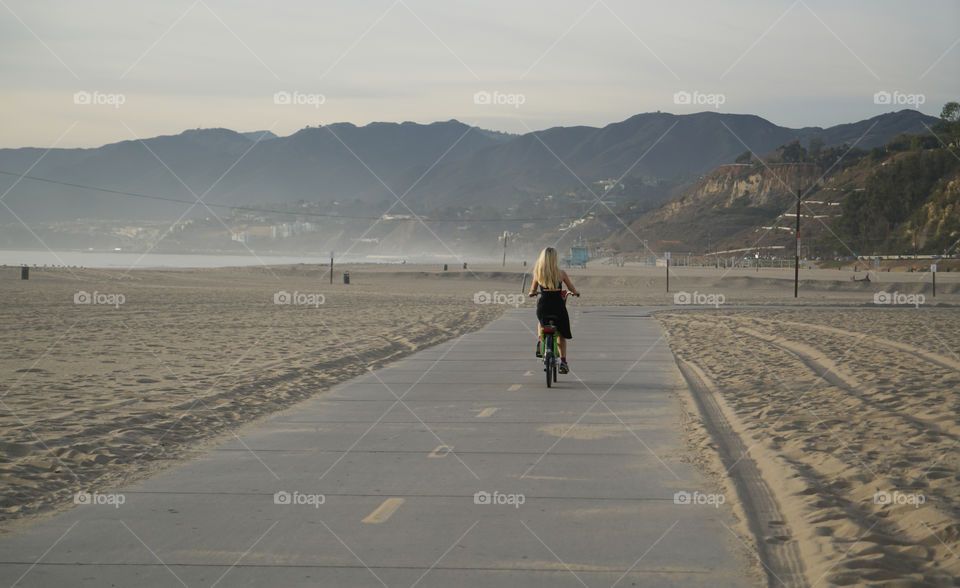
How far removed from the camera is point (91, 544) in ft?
16.4

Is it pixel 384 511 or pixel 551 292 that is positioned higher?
pixel 551 292

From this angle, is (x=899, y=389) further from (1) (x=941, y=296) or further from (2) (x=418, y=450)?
(1) (x=941, y=296)

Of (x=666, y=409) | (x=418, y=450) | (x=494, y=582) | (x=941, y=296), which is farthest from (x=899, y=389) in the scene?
(x=941, y=296)

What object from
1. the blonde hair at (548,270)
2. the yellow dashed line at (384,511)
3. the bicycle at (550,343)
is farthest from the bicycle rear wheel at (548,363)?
the yellow dashed line at (384,511)

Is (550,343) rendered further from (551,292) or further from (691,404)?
(691,404)

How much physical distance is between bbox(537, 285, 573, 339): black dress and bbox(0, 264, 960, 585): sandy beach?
7.47 feet

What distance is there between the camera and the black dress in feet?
39.3

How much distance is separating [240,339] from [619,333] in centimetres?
914

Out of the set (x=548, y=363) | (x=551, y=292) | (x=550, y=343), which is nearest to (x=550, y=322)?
(x=550, y=343)

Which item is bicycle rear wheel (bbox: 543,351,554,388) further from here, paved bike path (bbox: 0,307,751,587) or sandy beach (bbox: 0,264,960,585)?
sandy beach (bbox: 0,264,960,585)

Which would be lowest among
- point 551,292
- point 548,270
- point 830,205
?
point 551,292

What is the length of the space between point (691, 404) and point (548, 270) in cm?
270

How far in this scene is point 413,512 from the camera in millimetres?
5680

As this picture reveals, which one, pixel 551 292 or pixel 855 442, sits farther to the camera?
pixel 551 292
